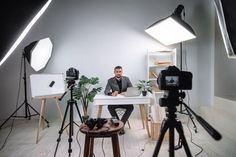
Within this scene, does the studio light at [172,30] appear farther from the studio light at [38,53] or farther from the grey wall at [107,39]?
the studio light at [38,53]

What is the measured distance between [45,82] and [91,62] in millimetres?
1270

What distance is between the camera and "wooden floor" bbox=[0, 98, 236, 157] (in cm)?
261

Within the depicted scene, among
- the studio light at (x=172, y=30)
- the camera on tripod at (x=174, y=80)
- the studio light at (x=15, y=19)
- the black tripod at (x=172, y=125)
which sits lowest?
the black tripod at (x=172, y=125)

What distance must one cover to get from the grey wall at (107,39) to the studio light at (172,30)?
1.26 ft

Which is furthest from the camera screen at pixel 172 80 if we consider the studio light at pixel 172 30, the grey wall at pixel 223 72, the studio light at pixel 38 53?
the studio light at pixel 38 53

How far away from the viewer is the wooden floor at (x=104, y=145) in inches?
103

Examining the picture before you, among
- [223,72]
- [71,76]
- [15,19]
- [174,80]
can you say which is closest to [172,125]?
[174,80]

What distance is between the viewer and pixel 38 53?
398 cm

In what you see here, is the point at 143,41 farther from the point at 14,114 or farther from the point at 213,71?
the point at 14,114

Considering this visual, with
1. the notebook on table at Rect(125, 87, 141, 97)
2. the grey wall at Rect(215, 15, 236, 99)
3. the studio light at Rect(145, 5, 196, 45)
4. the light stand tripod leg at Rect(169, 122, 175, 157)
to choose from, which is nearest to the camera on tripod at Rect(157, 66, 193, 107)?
the light stand tripod leg at Rect(169, 122, 175, 157)

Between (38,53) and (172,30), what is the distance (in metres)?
2.46

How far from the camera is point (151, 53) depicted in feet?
14.3

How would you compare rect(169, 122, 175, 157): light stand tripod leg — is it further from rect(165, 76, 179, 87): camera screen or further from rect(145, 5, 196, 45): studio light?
rect(145, 5, 196, 45): studio light

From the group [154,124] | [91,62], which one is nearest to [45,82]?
[91,62]
